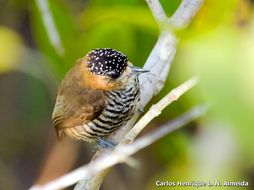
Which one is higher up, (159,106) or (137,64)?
(137,64)

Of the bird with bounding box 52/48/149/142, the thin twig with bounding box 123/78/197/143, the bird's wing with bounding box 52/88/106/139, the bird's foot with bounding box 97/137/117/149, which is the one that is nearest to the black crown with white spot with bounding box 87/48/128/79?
the bird with bounding box 52/48/149/142

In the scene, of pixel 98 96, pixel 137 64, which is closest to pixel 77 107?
pixel 98 96

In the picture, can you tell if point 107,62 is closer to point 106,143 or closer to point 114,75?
point 114,75

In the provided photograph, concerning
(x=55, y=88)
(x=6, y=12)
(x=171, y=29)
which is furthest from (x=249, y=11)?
(x=6, y=12)

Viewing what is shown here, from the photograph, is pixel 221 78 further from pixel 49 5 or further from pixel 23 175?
pixel 23 175

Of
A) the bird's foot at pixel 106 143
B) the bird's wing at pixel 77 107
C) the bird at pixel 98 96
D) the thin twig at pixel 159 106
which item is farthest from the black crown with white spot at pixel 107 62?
the thin twig at pixel 159 106

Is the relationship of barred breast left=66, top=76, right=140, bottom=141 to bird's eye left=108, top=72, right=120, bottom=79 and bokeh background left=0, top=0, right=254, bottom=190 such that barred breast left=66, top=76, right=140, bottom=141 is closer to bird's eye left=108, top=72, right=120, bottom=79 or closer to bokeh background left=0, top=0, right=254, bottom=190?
bird's eye left=108, top=72, right=120, bottom=79
